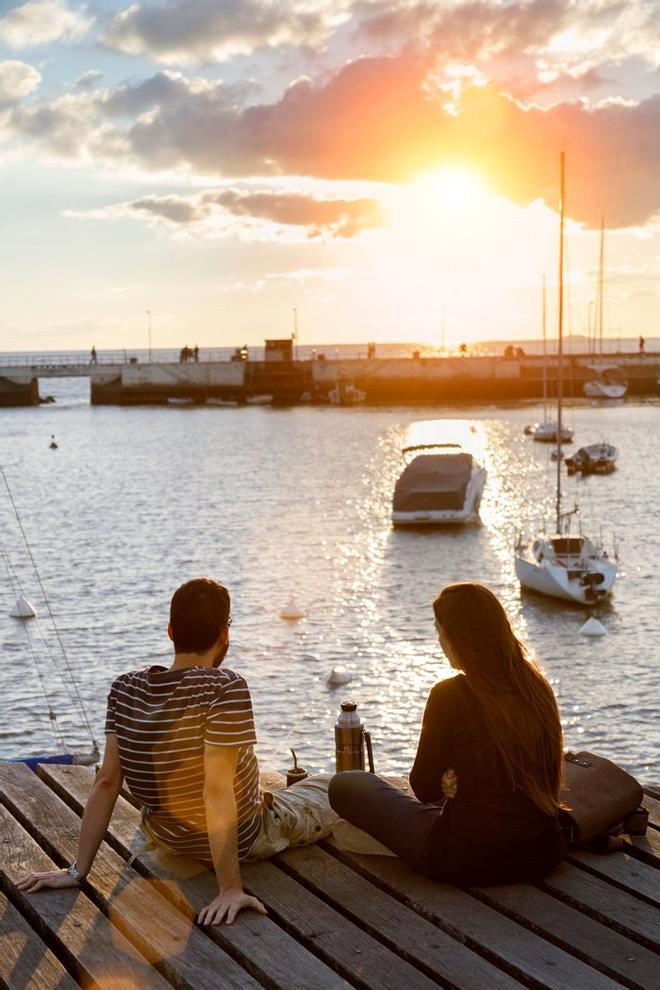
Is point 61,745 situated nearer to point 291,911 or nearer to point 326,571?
point 291,911

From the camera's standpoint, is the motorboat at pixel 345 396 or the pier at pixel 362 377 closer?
the motorboat at pixel 345 396

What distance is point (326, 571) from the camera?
3616cm

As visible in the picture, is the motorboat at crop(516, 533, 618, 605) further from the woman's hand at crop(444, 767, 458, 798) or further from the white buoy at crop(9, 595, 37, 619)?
the woman's hand at crop(444, 767, 458, 798)

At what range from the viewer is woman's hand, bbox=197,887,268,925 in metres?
5.45

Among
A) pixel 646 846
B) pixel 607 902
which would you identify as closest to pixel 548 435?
pixel 646 846

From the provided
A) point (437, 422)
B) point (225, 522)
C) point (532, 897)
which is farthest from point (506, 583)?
point (437, 422)

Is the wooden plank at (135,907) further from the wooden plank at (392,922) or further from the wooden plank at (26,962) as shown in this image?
the wooden plank at (392,922)

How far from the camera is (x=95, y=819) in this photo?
579 cm

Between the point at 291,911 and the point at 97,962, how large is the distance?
0.92 meters

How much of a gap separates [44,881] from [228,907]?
96cm

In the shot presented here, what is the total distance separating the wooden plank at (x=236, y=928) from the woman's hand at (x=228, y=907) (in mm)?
34

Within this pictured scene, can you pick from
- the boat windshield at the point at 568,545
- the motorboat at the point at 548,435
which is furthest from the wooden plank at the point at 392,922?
the motorboat at the point at 548,435

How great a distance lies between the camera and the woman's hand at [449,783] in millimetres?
5754

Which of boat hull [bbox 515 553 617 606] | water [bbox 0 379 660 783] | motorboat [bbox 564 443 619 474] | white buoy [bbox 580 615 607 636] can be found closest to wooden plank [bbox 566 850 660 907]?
water [bbox 0 379 660 783]
